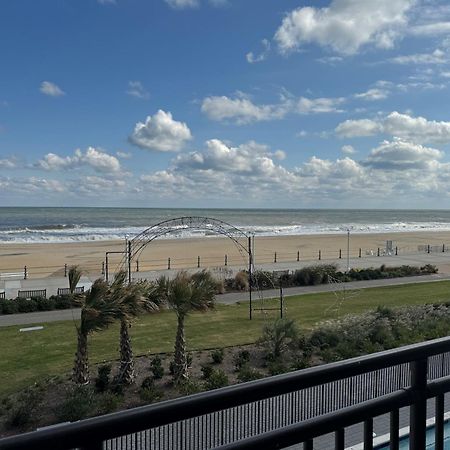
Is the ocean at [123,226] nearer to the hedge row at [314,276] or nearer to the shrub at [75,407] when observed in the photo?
the hedge row at [314,276]

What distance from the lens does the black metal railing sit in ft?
5.37

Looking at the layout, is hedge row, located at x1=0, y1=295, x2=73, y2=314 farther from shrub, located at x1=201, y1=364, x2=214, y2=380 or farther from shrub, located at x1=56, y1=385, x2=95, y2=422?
shrub, located at x1=56, y1=385, x2=95, y2=422

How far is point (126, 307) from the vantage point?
9.23m

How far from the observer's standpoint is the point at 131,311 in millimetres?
9328

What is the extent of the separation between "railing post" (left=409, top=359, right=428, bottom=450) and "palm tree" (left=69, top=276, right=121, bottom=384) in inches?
292

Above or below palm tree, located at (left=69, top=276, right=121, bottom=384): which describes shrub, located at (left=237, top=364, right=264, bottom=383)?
below

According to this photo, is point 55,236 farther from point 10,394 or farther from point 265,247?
point 10,394

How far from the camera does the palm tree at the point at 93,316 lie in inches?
359

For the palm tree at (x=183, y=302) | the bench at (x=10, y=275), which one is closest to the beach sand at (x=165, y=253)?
the bench at (x=10, y=275)

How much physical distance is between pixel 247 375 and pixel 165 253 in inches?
1352

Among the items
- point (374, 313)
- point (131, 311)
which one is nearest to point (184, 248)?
point (374, 313)

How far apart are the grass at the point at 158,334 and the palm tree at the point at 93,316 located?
1344 millimetres

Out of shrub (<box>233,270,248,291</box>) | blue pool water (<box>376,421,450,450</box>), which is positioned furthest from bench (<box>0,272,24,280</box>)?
blue pool water (<box>376,421,450,450</box>)

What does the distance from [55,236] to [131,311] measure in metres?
56.0
